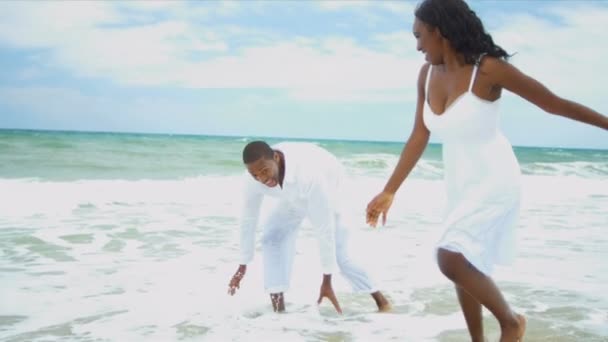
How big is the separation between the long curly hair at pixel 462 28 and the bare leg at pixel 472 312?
1185 millimetres

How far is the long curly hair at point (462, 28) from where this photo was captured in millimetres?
2820

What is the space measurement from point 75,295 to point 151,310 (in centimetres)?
83

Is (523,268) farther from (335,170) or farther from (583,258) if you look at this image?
(335,170)

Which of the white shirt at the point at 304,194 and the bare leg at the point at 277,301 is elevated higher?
the white shirt at the point at 304,194

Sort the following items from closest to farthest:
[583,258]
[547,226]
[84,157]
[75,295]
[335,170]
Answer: [335,170], [75,295], [583,258], [547,226], [84,157]

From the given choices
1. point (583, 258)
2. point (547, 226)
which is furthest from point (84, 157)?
point (583, 258)

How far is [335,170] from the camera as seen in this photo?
15.2 ft

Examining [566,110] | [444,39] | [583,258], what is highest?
[444,39]

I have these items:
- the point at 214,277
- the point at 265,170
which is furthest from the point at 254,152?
the point at 214,277

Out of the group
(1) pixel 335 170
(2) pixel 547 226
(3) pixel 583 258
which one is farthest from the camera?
(2) pixel 547 226

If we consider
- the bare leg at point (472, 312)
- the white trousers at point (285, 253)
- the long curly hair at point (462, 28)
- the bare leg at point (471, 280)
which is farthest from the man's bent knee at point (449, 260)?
the white trousers at point (285, 253)

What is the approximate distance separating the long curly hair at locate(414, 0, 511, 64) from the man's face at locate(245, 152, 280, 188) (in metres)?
1.51

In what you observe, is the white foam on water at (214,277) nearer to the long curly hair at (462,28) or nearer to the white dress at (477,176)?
the white dress at (477,176)

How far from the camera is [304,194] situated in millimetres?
4375
